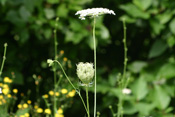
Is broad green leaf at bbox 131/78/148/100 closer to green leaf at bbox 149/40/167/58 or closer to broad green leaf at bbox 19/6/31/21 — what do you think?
green leaf at bbox 149/40/167/58

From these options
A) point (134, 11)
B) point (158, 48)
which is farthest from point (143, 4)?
point (158, 48)

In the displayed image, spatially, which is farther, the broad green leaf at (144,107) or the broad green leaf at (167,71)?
the broad green leaf at (167,71)

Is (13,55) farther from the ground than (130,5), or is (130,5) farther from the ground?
(130,5)

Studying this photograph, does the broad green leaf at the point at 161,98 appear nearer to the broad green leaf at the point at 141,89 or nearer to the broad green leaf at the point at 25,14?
the broad green leaf at the point at 141,89

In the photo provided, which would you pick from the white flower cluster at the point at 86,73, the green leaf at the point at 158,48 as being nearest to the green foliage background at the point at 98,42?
the green leaf at the point at 158,48

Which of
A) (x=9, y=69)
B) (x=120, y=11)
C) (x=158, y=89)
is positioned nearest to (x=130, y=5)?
(x=120, y=11)

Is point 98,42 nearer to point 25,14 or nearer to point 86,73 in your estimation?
point 25,14

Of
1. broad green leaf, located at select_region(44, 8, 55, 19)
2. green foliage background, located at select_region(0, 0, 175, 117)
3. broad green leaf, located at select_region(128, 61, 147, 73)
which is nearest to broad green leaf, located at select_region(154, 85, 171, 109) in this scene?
green foliage background, located at select_region(0, 0, 175, 117)

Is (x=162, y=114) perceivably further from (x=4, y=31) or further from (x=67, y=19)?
(x=4, y=31)
